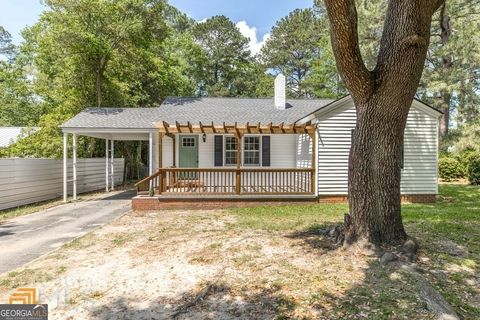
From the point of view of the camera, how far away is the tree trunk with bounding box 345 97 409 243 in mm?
4812

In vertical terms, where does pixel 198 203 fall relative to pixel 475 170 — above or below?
below

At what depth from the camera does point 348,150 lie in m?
10.5

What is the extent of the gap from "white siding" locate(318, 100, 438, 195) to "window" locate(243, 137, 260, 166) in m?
3.24

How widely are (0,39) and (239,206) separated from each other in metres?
46.3

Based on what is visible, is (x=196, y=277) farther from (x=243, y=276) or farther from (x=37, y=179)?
(x=37, y=179)

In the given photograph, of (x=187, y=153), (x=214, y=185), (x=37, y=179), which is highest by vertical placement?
(x=187, y=153)

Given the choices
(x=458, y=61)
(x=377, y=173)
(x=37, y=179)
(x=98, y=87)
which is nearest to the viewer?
(x=377, y=173)

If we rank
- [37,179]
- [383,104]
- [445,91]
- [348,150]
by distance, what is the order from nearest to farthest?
[383,104]
[348,150]
[37,179]
[445,91]

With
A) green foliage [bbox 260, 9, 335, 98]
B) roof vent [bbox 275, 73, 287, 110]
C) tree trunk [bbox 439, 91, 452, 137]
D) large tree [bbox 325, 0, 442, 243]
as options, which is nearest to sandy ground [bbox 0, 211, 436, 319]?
large tree [bbox 325, 0, 442, 243]

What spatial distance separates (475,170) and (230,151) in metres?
13.0

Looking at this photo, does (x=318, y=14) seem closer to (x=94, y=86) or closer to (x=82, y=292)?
(x=94, y=86)

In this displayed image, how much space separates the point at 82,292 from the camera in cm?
383

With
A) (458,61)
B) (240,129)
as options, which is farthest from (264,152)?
(458,61)

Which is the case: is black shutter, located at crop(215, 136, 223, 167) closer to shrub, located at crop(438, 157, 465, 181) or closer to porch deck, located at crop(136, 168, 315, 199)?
porch deck, located at crop(136, 168, 315, 199)
